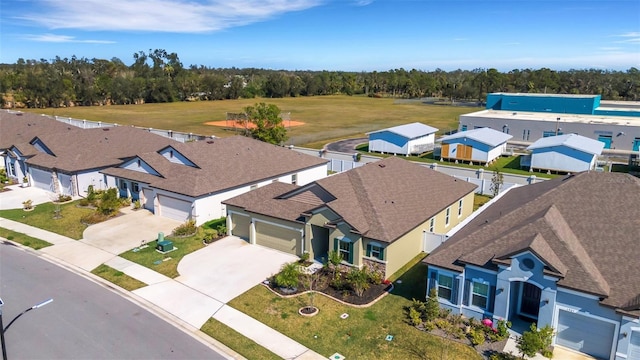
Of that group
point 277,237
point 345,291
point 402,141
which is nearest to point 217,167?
point 277,237

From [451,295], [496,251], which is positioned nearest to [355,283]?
[451,295]

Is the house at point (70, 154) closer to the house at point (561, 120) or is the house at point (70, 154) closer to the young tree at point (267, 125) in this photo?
the young tree at point (267, 125)

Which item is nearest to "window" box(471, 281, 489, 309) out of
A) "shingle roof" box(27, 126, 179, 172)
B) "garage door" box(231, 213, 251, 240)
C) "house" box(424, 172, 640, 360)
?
"house" box(424, 172, 640, 360)

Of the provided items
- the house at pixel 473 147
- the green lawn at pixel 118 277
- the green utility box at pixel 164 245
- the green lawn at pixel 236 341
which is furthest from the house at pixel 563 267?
the house at pixel 473 147

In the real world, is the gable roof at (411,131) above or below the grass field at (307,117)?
above

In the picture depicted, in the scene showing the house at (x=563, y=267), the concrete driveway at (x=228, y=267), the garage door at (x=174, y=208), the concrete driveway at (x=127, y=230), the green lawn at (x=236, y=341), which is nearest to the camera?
the house at (x=563, y=267)

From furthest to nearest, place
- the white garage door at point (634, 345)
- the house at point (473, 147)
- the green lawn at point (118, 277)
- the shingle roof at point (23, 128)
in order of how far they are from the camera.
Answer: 1. the house at point (473, 147)
2. the shingle roof at point (23, 128)
3. the green lawn at point (118, 277)
4. the white garage door at point (634, 345)

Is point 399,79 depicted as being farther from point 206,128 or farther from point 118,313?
point 118,313
